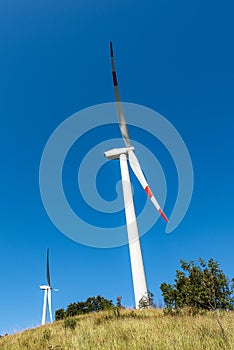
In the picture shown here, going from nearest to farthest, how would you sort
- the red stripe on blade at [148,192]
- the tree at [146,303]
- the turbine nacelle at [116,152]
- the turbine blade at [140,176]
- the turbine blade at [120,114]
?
the tree at [146,303] < the turbine blade at [140,176] < the red stripe on blade at [148,192] < the turbine blade at [120,114] < the turbine nacelle at [116,152]

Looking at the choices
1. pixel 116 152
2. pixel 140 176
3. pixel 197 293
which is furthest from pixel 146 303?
pixel 116 152

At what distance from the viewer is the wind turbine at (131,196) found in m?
27.6

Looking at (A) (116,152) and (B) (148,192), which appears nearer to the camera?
(B) (148,192)

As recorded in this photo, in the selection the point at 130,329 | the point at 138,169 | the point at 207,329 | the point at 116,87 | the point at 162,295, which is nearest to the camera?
the point at 207,329

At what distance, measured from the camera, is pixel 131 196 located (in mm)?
33281

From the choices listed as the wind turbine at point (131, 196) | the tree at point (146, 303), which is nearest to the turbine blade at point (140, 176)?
the wind turbine at point (131, 196)

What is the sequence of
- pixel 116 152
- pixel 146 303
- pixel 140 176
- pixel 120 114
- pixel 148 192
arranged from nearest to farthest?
pixel 146 303
pixel 148 192
pixel 140 176
pixel 120 114
pixel 116 152

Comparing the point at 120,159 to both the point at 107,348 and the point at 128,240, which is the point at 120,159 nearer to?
the point at 128,240

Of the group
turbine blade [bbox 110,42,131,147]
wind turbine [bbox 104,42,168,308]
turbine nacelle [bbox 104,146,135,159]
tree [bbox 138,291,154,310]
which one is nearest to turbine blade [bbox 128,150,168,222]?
wind turbine [bbox 104,42,168,308]

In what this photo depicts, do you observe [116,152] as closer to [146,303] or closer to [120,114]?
[120,114]

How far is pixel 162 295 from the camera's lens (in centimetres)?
1872

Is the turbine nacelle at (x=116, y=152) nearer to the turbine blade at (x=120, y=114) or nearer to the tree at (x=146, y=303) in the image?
the turbine blade at (x=120, y=114)

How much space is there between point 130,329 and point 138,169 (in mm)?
26164

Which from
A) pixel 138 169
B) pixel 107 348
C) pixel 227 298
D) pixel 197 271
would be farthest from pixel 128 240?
pixel 107 348
